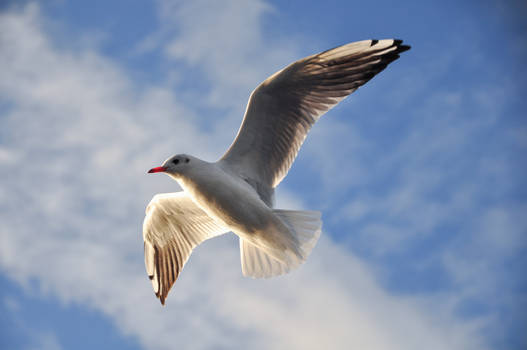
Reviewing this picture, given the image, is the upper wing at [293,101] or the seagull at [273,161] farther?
the upper wing at [293,101]

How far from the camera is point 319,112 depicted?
6.26 m

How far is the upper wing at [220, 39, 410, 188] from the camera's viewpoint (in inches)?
240

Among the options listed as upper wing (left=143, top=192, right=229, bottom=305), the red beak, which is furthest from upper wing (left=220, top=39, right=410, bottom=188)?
upper wing (left=143, top=192, right=229, bottom=305)

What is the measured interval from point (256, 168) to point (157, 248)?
5.81 ft

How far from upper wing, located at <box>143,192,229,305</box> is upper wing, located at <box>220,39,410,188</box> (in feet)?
3.73

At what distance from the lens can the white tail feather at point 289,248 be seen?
5.90 meters

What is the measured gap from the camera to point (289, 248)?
6008 mm

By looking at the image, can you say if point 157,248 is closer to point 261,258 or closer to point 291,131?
point 261,258

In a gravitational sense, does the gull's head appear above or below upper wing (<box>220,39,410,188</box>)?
below

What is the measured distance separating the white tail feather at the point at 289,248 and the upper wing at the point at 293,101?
0.65 metres

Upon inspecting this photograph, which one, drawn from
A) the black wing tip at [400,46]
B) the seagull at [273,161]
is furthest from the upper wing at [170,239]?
the black wing tip at [400,46]

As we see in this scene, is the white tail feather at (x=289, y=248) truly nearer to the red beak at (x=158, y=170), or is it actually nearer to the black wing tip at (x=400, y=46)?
the red beak at (x=158, y=170)

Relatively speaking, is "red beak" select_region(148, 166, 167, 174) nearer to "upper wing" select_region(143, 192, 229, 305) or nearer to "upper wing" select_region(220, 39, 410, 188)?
"upper wing" select_region(220, 39, 410, 188)

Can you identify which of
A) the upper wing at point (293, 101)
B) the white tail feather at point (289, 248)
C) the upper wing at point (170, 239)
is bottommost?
the white tail feather at point (289, 248)
